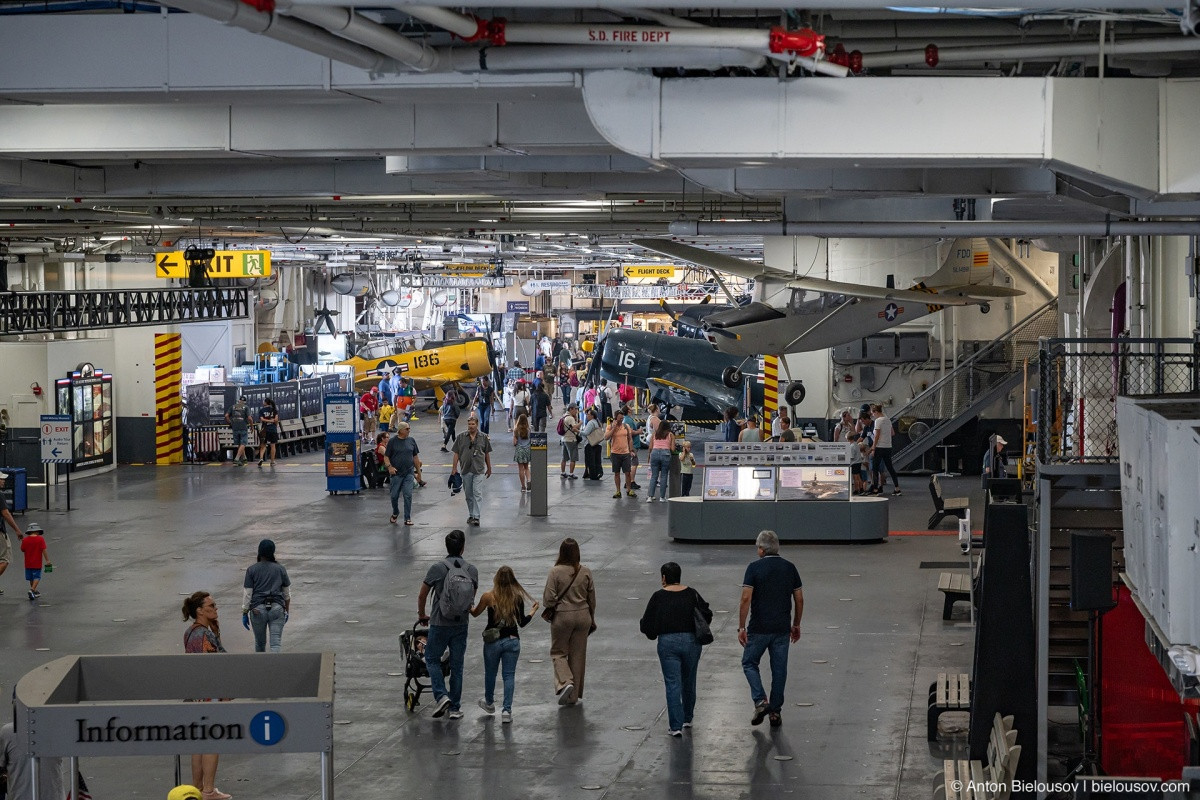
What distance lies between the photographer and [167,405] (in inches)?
1169

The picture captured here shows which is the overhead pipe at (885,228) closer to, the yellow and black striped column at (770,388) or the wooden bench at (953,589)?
the wooden bench at (953,589)

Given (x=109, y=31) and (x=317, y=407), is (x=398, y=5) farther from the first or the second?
(x=317, y=407)

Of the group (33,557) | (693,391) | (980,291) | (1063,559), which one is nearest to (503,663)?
(1063,559)

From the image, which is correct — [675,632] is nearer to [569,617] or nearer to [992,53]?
[569,617]

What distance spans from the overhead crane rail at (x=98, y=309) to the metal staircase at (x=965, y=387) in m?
13.3

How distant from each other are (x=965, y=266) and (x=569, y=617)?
14405 mm

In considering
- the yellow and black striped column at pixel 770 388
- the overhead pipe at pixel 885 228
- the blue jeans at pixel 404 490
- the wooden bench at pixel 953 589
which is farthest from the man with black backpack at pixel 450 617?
the yellow and black striped column at pixel 770 388

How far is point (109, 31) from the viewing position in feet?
27.1

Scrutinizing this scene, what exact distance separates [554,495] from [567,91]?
15.5 meters

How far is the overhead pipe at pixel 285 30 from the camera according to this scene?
223 inches

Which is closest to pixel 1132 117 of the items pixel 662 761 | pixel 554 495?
pixel 662 761

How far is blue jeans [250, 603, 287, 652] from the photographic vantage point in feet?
38.1

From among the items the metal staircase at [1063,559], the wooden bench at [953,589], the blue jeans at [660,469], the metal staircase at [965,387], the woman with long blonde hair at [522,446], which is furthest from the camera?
the metal staircase at [965,387]

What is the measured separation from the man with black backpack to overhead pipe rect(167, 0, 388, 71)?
4.26m
